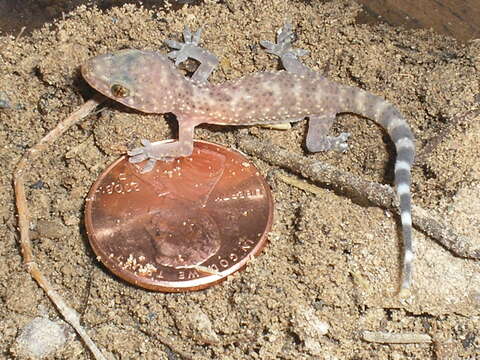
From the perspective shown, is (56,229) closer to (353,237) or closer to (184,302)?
(184,302)

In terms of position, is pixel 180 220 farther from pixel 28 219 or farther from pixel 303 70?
pixel 303 70

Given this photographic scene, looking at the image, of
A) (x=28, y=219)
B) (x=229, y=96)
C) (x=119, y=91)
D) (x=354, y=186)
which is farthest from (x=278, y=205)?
(x=28, y=219)

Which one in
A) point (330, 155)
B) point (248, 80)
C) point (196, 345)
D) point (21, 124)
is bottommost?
point (196, 345)

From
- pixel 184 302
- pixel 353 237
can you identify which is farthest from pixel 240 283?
pixel 353 237

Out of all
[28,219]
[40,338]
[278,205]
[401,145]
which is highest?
[401,145]

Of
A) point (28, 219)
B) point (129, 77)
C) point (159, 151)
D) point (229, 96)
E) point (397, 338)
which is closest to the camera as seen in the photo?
point (397, 338)
